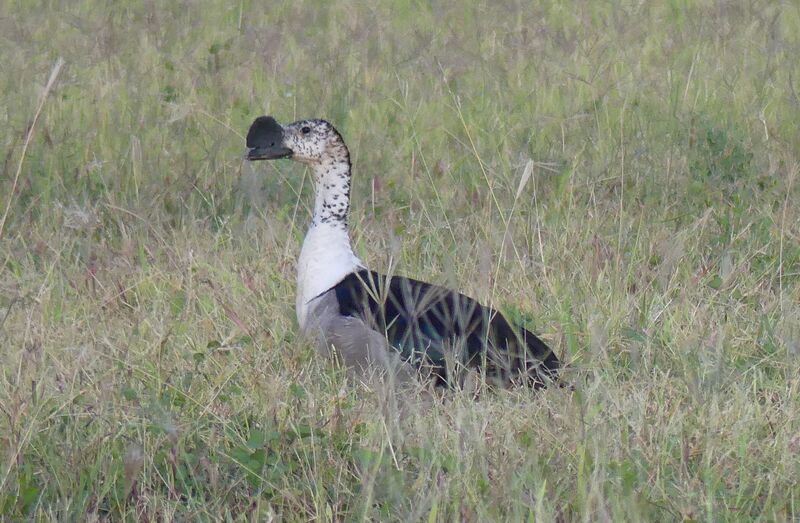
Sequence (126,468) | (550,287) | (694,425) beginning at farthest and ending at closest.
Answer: (550,287)
(694,425)
(126,468)

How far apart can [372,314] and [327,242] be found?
0.49 m

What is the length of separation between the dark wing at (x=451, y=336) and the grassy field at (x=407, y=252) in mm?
125

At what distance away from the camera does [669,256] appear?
13.1ft

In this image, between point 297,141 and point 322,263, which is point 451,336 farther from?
point 297,141

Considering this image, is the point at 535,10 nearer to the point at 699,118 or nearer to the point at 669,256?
the point at 699,118

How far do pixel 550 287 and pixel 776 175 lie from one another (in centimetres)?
168

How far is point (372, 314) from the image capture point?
405 cm

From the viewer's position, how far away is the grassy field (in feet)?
10.1

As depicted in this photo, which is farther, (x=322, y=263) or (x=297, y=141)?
(x=297, y=141)

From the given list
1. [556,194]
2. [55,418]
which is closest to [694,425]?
[55,418]

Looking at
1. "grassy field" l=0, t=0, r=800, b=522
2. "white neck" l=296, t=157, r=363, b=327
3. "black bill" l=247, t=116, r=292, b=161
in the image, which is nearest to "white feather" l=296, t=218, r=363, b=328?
"white neck" l=296, t=157, r=363, b=327

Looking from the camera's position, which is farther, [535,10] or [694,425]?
[535,10]

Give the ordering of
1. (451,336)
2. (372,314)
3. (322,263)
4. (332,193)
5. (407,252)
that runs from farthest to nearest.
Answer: (407,252) → (332,193) → (322,263) → (372,314) → (451,336)

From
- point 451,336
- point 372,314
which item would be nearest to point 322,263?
point 372,314
